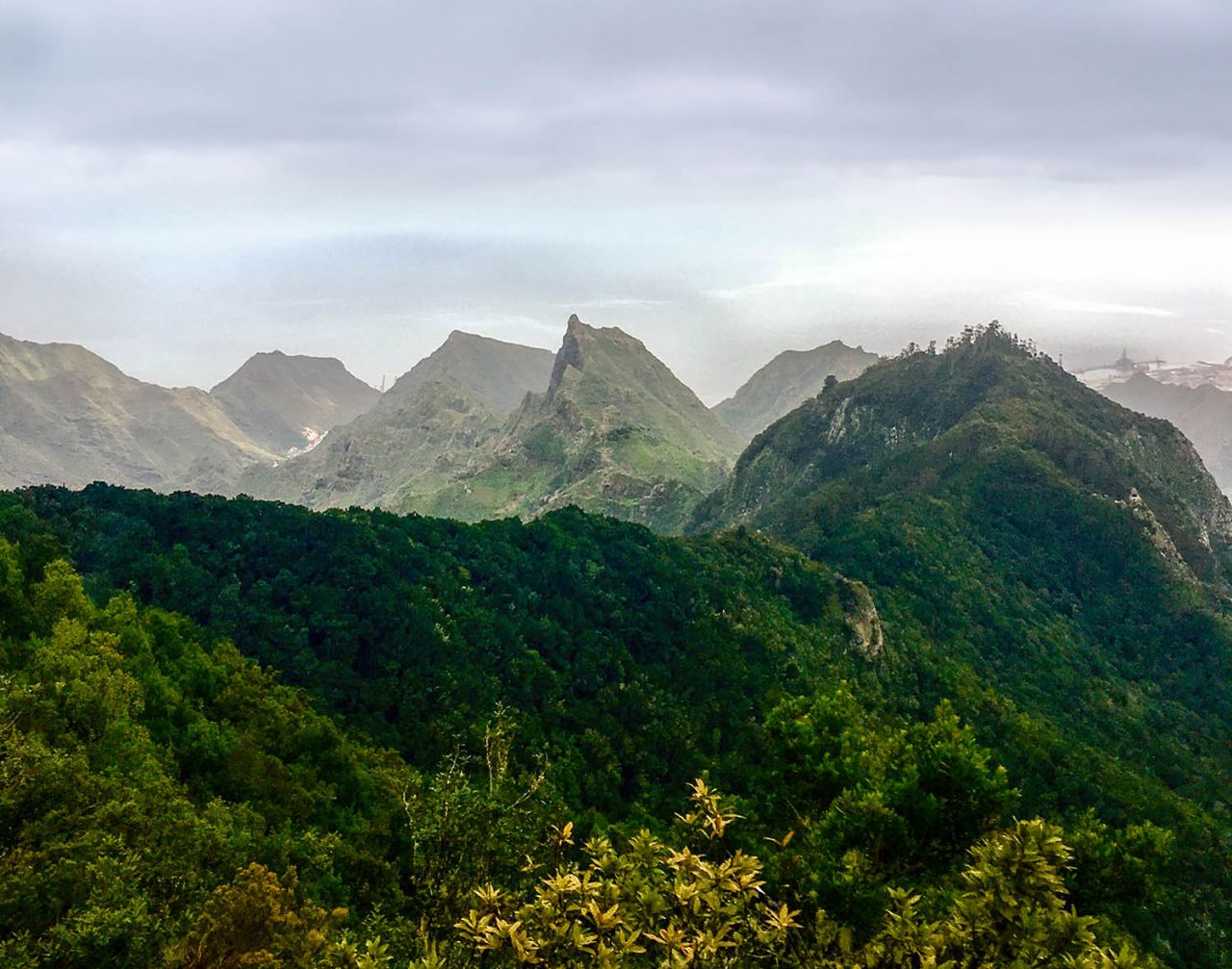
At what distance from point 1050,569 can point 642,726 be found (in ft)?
278

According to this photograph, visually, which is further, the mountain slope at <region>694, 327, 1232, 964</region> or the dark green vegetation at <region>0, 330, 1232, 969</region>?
the mountain slope at <region>694, 327, 1232, 964</region>

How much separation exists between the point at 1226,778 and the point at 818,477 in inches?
4330

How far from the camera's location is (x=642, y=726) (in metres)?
70.5

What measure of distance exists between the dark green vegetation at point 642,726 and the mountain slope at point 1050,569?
0.61 m

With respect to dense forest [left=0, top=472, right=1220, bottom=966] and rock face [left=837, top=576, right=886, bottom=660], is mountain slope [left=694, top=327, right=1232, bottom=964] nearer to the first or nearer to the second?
dense forest [left=0, top=472, right=1220, bottom=966]

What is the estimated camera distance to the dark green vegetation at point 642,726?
58.0 feet

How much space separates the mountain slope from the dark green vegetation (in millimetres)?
606

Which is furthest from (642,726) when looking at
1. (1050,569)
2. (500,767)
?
(1050,569)

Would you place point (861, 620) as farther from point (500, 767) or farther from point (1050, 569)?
point (500, 767)

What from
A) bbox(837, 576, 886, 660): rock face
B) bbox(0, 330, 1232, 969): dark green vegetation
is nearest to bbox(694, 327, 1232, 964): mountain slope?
bbox(0, 330, 1232, 969): dark green vegetation

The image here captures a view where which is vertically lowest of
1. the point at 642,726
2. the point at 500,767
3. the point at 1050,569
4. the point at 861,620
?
the point at 642,726

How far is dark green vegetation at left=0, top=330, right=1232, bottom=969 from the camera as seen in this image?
696 inches

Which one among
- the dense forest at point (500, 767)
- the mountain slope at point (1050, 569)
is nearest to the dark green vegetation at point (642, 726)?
the dense forest at point (500, 767)

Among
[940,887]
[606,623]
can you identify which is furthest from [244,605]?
[940,887]
